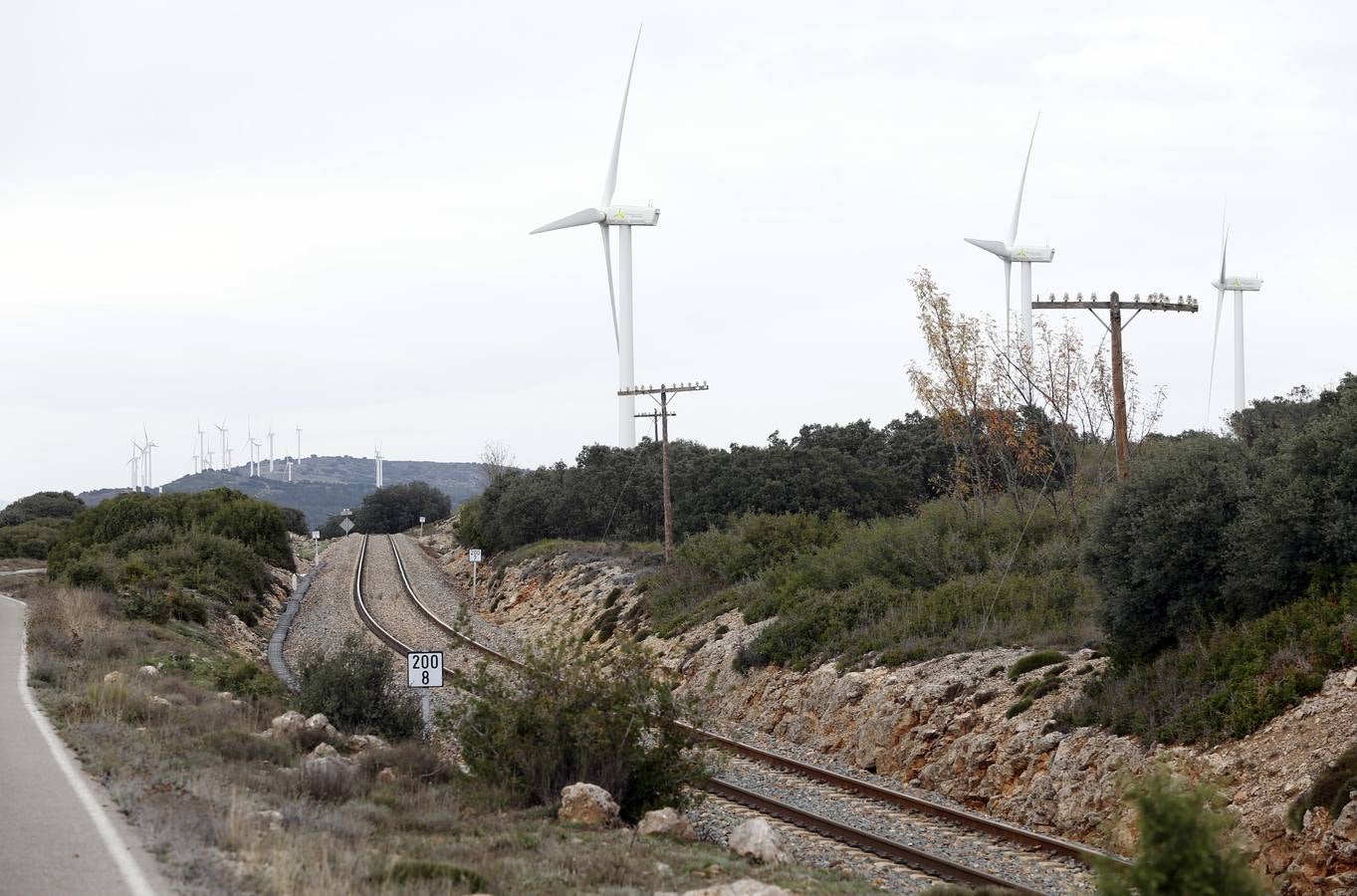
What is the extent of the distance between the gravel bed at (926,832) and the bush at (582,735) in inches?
106

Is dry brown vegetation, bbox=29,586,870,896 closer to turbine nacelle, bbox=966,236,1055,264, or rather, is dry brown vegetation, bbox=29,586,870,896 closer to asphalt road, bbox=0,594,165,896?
asphalt road, bbox=0,594,165,896

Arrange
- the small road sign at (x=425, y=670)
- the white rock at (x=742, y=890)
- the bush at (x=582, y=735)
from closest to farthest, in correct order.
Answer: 1. the white rock at (x=742, y=890)
2. the bush at (x=582, y=735)
3. the small road sign at (x=425, y=670)

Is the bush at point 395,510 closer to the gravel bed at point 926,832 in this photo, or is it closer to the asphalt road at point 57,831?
the gravel bed at point 926,832

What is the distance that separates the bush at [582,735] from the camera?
1517 cm

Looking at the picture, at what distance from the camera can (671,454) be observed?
75.1 meters

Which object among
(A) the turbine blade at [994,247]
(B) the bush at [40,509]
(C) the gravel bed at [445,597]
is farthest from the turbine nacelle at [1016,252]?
(B) the bush at [40,509]

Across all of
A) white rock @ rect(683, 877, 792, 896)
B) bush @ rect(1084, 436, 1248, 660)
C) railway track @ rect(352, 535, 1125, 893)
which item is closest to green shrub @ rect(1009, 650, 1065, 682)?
bush @ rect(1084, 436, 1248, 660)

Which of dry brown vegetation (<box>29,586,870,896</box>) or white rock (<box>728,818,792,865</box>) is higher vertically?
dry brown vegetation (<box>29,586,870,896</box>)

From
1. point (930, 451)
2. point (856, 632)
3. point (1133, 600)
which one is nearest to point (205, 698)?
point (856, 632)

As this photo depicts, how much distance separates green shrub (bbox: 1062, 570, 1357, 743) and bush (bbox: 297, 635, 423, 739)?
10.7m

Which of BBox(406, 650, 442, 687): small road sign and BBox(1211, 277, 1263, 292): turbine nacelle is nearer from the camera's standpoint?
BBox(406, 650, 442, 687): small road sign

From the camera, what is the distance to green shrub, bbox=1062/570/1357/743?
1543 cm

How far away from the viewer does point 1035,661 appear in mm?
21516

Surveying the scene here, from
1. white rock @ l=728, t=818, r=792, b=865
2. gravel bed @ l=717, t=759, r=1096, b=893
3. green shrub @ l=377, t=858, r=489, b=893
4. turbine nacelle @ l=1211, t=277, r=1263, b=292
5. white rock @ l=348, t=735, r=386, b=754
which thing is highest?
turbine nacelle @ l=1211, t=277, r=1263, b=292
